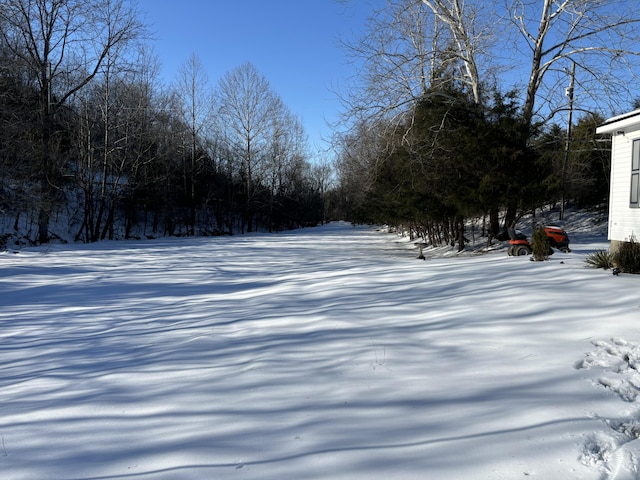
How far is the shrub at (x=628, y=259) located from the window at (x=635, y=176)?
1.56 meters

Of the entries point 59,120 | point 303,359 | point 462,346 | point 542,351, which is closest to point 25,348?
point 303,359

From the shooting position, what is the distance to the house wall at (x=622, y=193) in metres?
9.33

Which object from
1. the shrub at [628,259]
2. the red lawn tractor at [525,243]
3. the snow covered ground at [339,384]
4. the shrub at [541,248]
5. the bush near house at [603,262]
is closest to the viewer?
the snow covered ground at [339,384]

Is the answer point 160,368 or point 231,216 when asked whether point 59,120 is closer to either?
point 231,216

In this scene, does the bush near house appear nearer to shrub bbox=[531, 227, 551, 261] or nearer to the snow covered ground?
the snow covered ground

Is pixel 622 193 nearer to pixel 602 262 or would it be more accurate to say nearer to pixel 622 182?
pixel 622 182

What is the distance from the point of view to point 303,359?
16.2 ft

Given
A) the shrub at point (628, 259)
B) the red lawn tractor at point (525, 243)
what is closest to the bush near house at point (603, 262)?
the shrub at point (628, 259)

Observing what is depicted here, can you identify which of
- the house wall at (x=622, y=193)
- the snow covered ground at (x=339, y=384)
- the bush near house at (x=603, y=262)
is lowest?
the snow covered ground at (x=339, y=384)

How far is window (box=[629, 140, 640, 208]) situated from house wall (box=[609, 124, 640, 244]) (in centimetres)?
9

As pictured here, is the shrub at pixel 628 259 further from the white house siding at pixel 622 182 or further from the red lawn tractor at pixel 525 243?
the red lawn tractor at pixel 525 243

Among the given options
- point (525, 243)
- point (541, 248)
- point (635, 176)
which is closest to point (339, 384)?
point (541, 248)

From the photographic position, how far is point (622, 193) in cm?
989

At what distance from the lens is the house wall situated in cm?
933
